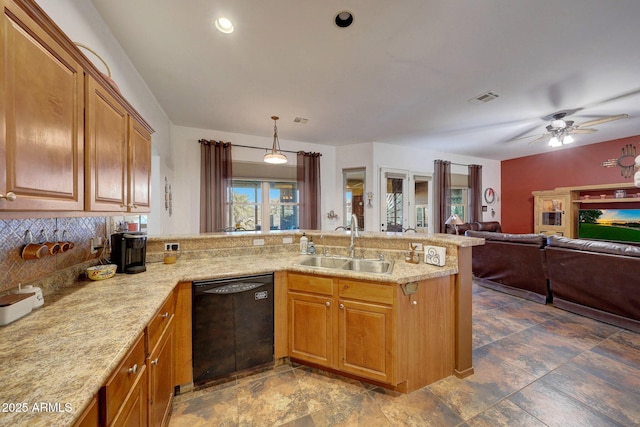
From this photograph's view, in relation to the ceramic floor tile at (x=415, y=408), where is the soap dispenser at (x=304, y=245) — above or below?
above

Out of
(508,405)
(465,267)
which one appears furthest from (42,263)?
(508,405)

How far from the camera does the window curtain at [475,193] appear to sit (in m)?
6.62

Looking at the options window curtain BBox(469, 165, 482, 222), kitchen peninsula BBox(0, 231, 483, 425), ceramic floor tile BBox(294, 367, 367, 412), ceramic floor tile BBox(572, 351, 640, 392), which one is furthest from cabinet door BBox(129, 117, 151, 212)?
window curtain BBox(469, 165, 482, 222)

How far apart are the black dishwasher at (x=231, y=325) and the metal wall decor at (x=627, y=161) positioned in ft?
24.9

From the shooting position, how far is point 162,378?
1.35 m

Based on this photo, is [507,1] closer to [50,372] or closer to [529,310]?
[50,372]

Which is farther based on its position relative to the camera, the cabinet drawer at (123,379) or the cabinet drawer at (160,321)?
the cabinet drawer at (160,321)

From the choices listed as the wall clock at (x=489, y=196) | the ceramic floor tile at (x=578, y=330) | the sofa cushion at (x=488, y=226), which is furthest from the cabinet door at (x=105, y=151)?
the wall clock at (x=489, y=196)

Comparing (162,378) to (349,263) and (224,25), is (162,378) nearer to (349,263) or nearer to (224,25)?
(349,263)

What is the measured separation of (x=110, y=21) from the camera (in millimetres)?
1928

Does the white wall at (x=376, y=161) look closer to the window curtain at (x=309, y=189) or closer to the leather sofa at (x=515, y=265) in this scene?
the window curtain at (x=309, y=189)

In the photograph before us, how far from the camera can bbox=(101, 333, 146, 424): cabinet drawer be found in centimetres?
77

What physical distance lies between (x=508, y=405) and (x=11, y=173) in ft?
9.39

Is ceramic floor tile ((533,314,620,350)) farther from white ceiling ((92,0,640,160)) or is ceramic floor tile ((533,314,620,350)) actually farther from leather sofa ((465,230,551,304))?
white ceiling ((92,0,640,160))
